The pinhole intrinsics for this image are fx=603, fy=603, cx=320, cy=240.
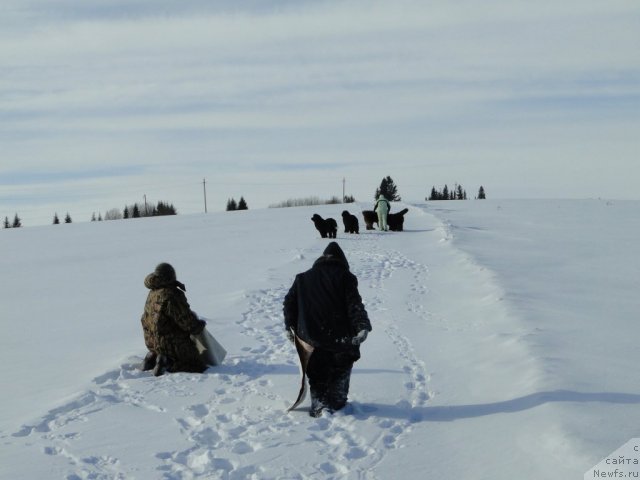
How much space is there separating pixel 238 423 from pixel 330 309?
55.9 inches

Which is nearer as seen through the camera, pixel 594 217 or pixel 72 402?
pixel 72 402

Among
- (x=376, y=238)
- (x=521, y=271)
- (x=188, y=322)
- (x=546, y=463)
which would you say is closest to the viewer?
(x=546, y=463)

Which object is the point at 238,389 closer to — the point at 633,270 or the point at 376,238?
the point at 633,270

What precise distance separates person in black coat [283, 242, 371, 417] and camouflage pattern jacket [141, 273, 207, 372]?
6.16 ft

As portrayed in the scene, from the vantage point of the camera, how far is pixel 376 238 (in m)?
21.7

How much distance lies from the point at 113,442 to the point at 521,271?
428 inches

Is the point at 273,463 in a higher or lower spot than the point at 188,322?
lower

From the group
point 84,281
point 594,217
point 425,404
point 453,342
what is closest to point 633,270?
point 453,342

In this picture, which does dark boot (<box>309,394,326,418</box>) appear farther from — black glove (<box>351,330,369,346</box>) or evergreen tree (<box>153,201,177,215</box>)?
evergreen tree (<box>153,201,177,215</box>)

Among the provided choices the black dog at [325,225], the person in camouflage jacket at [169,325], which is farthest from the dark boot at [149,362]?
the black dog at [325,225]

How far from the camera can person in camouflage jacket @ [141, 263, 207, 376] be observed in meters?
7.35

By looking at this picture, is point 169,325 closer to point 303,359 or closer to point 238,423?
point 238,423

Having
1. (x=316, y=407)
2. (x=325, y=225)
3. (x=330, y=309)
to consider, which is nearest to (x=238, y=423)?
(x=316, y=407)

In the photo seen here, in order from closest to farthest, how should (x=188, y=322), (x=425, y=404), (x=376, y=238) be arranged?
(x=425, y=404), (x=188, y=322), (x=376, y=238)
